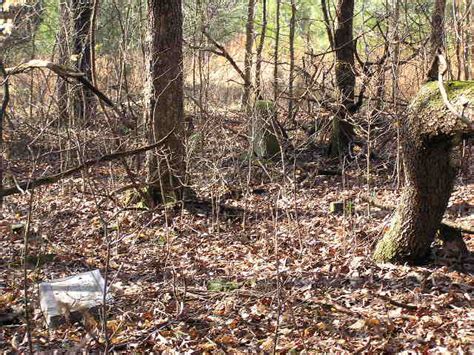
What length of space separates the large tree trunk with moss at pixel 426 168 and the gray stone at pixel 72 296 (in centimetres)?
270

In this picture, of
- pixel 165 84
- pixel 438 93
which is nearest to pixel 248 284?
pixel 438 93

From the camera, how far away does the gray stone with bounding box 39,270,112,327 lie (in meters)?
4.76

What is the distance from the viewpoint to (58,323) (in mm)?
4762

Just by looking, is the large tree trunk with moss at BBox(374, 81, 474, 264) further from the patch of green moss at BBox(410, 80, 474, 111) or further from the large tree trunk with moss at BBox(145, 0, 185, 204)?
the large tree trunk with moss at BBox(145, 0, 185, 204)

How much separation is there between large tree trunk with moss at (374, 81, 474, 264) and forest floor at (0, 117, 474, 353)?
0.80 feet

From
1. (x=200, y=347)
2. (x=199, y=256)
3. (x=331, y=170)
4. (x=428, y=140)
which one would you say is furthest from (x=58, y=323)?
(x=331, y=170)

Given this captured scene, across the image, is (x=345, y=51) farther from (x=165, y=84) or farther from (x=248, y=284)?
(x=248, y=284)

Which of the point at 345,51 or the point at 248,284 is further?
the point at 345,51

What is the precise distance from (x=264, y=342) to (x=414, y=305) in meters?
1.31

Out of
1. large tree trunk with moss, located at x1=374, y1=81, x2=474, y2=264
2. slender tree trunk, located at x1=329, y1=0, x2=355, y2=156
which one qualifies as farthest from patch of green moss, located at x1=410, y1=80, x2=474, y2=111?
slender tree trunk, located at x1=329, y1=0, x2=355, y2=156

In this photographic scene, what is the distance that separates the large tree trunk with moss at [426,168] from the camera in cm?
447

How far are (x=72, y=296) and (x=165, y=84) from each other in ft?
12.2

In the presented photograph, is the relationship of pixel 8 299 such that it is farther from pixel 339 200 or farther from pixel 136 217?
pixel 339 200

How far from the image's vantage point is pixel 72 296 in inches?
200
